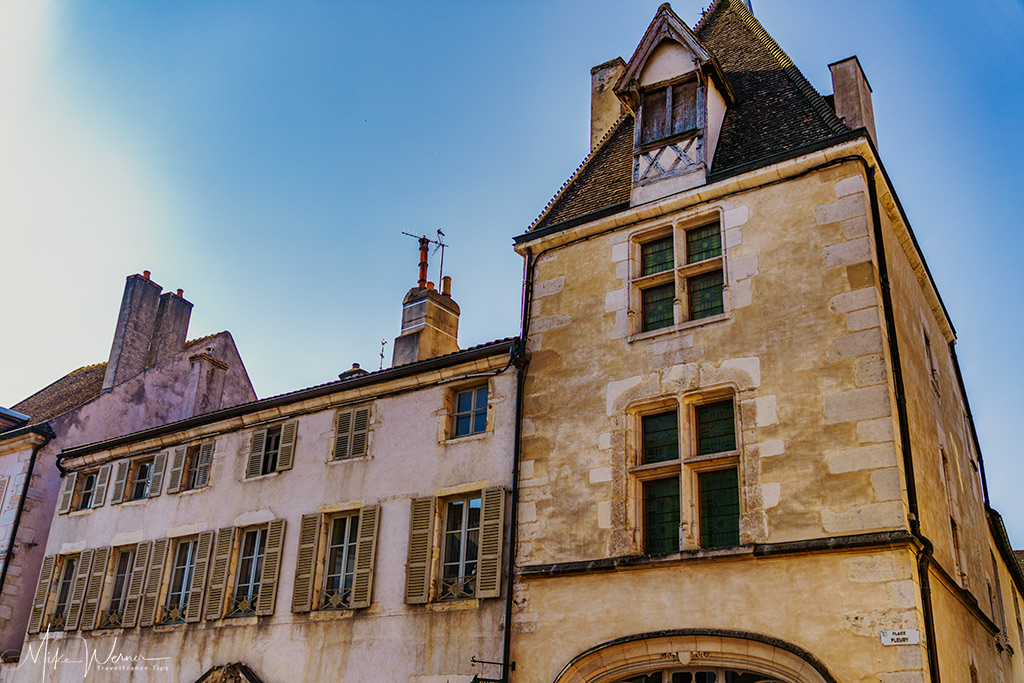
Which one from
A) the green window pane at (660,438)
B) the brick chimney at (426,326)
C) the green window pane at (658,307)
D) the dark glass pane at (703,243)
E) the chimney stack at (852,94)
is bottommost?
the green window pane at (660,438)

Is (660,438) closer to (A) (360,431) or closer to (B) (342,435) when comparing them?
(A) (360,431)

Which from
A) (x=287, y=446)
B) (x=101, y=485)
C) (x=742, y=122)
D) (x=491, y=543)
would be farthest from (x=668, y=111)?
(x=101, y=485)

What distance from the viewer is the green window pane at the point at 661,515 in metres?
10.7

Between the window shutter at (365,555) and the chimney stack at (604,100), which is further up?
the chimney stack at (604,100)

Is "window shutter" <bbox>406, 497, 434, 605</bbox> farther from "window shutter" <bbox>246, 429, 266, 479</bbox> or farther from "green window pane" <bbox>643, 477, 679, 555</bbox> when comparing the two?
"window shutter" <bbox>246, 429, 266, 479</bbox>

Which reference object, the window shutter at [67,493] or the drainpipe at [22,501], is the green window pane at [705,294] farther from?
the drainpipe at [22,501]

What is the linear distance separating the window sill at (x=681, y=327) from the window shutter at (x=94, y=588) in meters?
10.1

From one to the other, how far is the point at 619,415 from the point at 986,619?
213 inches

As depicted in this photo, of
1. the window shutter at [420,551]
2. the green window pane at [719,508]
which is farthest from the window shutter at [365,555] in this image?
the green window pane at [719,508]

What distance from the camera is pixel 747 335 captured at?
1092 centimetres

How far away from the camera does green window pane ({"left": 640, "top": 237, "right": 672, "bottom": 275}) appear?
1227cm

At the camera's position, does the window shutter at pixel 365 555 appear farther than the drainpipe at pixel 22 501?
No

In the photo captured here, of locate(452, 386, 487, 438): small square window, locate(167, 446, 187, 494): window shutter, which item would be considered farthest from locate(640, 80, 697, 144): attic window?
locate(167, 446, 187, 494): window shutter

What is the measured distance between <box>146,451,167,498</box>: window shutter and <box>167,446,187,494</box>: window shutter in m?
0.20
